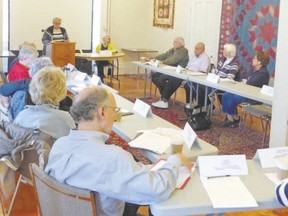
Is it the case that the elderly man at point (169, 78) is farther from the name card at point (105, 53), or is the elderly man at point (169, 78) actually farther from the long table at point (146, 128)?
the long table at point (146, 128)

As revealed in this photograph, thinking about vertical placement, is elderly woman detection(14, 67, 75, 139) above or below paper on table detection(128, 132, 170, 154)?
above

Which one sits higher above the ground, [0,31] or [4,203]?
[0,31]

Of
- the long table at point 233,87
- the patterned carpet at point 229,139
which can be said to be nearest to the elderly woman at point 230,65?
the long table at point 233,87

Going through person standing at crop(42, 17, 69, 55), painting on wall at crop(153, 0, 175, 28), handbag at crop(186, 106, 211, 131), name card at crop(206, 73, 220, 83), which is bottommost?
handbag at crop(186, 106, 211, 131)

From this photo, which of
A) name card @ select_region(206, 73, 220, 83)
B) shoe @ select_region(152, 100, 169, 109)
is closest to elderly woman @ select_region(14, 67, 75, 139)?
name card @ select_region(206, 73, 220, 83)

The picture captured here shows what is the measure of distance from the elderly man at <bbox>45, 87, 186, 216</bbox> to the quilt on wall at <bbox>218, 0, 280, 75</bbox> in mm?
5206

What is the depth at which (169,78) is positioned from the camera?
22.0 ft

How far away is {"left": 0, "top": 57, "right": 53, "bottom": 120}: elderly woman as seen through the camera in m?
3.31

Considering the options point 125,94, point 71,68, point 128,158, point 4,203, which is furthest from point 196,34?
point 128,158

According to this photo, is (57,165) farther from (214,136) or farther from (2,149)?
(214,136)

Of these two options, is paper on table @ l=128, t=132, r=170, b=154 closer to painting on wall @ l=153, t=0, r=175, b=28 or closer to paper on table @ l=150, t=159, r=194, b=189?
paper on table @ l=150, t=159, r=194, b=189

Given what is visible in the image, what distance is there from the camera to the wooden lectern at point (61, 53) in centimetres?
730

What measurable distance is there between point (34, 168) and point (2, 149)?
657 millimetres

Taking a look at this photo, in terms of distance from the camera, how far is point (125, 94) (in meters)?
7.57
